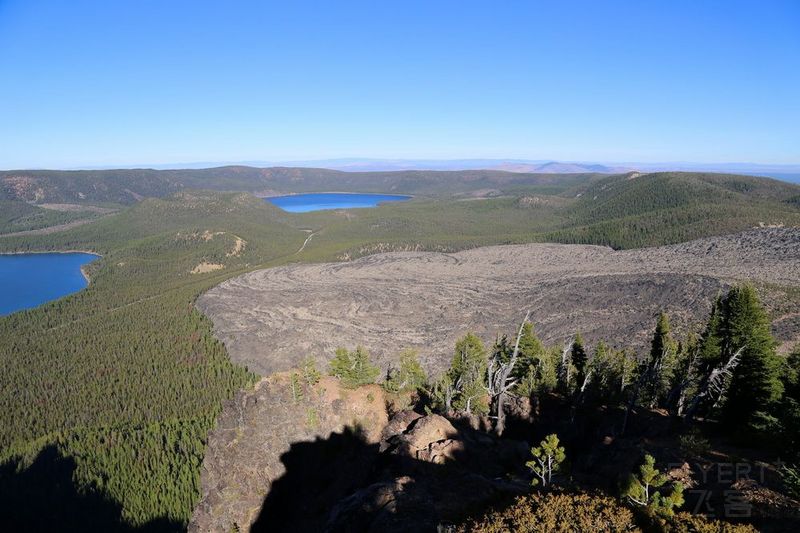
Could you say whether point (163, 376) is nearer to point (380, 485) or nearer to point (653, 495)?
point (380, 485)

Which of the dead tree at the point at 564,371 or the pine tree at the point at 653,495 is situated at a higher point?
the pine tree at the point at 653,495

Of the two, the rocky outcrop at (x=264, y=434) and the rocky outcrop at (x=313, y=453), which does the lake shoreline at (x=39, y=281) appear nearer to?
the rocky outcrop at (x=264, y=434)

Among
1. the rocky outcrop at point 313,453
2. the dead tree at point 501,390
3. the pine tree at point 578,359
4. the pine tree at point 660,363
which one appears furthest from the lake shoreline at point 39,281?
the pine tree at point 660,363

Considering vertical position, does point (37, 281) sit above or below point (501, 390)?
below

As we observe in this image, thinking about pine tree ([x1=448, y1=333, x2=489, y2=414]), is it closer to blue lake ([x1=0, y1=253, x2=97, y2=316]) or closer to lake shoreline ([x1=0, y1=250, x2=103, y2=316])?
lake shoreline ([x1=0, y1=250, x2=103, y2=316])

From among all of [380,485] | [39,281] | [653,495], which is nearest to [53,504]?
[380,485]

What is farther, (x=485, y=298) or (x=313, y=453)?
(x=485, y=298)
